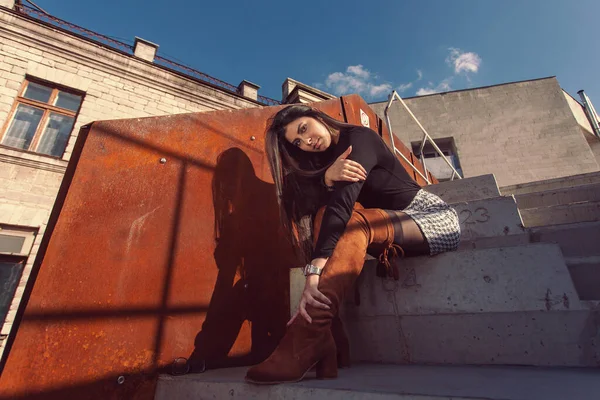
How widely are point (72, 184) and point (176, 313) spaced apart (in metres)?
0.82

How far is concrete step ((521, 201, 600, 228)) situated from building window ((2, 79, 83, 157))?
26.1 ft

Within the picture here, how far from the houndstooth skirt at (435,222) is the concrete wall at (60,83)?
6408 mm

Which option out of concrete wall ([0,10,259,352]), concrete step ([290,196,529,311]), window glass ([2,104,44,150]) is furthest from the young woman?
window glass ([2,104,44,150])

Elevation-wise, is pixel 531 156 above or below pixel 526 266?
above

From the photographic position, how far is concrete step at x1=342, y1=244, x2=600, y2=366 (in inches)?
41.0

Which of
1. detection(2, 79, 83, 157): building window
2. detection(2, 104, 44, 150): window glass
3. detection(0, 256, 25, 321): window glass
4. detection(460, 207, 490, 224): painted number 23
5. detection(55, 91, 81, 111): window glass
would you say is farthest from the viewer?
detection(55, 91, 81, 111): window glass

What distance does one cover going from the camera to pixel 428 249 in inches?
51.2

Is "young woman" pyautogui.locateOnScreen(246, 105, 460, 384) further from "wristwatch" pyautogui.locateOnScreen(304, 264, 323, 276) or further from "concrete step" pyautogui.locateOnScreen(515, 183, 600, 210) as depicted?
"concrete step" pyautogui.locateOnScreen(515, 183, 600, 210)

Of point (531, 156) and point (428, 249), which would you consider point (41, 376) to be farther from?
point (531, 156)

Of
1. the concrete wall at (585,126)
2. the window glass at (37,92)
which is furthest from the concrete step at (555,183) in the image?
the concrete wall at (585,126)

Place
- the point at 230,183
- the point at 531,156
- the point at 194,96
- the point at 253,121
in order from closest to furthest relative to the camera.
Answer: the point at 230,183, the point at 253,121, the point at 194,96, the point at 531,156

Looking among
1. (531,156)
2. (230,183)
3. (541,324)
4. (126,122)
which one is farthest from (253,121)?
(531,156)

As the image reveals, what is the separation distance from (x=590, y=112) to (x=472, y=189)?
1419cm

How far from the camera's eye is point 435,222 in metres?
1.32
